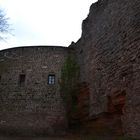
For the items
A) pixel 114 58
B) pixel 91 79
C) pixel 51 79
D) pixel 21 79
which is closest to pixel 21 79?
pixel 21 79

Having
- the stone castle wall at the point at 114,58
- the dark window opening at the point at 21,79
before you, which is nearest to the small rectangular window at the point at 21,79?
the dark window opening at the point at 21,79

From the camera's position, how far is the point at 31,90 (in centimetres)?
1423

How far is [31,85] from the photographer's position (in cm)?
1434

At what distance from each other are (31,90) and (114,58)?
6.71 metres

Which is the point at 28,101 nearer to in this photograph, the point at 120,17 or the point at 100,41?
the point at 100,41

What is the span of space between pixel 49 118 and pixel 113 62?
6006mm

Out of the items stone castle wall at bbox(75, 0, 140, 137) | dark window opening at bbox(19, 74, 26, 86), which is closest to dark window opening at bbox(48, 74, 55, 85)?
dark window opening at bbox(19, 74, 26, 86)

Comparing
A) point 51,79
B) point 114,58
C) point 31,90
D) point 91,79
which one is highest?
point 114,58

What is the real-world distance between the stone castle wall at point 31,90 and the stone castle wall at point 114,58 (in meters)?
2.64

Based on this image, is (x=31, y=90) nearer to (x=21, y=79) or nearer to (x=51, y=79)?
(x=21, y=79)

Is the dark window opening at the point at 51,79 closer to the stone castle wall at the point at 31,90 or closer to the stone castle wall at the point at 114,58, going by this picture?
the stone castle wall at the point at 31,90

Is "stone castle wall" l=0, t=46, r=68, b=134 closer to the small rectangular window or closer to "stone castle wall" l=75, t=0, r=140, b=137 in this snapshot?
the small rectangular window

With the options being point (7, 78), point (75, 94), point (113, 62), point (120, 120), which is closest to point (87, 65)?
point (75, 94)

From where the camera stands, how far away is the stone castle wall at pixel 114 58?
734 cm
